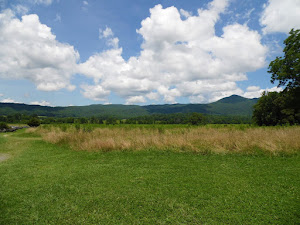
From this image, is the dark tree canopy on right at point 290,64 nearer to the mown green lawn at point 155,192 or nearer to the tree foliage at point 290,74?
the tree foliage at point 290,74

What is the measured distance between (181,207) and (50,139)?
13.1 meters

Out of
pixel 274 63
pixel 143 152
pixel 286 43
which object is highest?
pixel 286 43

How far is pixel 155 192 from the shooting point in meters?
4.21

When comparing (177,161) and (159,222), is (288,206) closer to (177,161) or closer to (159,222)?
(159,222)

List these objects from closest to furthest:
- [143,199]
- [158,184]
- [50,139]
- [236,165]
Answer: [143,199], [158,184], [236,165], [50,139]

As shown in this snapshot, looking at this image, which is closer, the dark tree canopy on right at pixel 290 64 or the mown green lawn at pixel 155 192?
the mown green lawn at pixel 155 192

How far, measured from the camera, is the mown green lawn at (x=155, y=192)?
321 centimetres

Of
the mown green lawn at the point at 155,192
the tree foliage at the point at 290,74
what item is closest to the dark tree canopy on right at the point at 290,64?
the tree foliage at the point at 290,74

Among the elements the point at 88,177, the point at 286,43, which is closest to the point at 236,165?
the point at 88,177

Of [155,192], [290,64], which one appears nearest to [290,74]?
[290,64]

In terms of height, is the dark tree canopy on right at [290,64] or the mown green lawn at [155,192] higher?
the dark tree canopy on right at [290,64]

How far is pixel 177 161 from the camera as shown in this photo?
696cm

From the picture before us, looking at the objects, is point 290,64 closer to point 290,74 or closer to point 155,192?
point 290,74

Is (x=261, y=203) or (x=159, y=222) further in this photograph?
(x=261, y=203)
